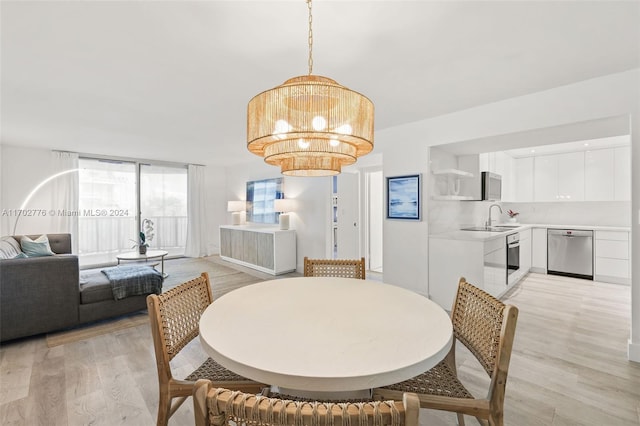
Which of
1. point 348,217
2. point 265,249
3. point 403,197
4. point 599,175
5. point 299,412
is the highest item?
point 599,175

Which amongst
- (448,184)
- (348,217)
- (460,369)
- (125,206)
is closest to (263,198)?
(348,217)

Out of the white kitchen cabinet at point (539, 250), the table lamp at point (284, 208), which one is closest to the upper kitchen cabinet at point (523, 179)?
the white kitchen cabinet at point (539, 250)

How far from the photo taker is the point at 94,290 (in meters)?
3.00

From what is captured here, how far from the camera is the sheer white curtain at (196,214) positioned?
7.11 m

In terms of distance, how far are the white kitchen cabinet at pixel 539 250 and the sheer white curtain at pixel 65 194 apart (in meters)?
8.71

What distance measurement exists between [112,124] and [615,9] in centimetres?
495

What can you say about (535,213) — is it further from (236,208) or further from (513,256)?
(236,208)

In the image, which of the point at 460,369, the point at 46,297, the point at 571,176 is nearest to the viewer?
the point at 460,369

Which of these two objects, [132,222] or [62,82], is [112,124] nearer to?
[62,82]

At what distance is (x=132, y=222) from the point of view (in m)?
6.41

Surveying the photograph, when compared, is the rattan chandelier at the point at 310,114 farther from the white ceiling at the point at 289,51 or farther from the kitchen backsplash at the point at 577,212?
the kitchen backsplash at the point at 577,212

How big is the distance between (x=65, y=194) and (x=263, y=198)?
3.76 meters

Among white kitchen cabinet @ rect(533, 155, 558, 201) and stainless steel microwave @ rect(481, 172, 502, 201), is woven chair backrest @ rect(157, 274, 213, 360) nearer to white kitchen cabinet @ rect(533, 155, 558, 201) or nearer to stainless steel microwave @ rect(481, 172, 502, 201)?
stainless steel microwave @ rect(481, 172, 502, 201)

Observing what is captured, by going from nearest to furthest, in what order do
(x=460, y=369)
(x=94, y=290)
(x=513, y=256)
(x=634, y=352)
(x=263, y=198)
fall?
(x=460, y=369)
(x=634, y=352)
(x=94, y=290)
(x=513, y=256)
(x=263, y=198)
